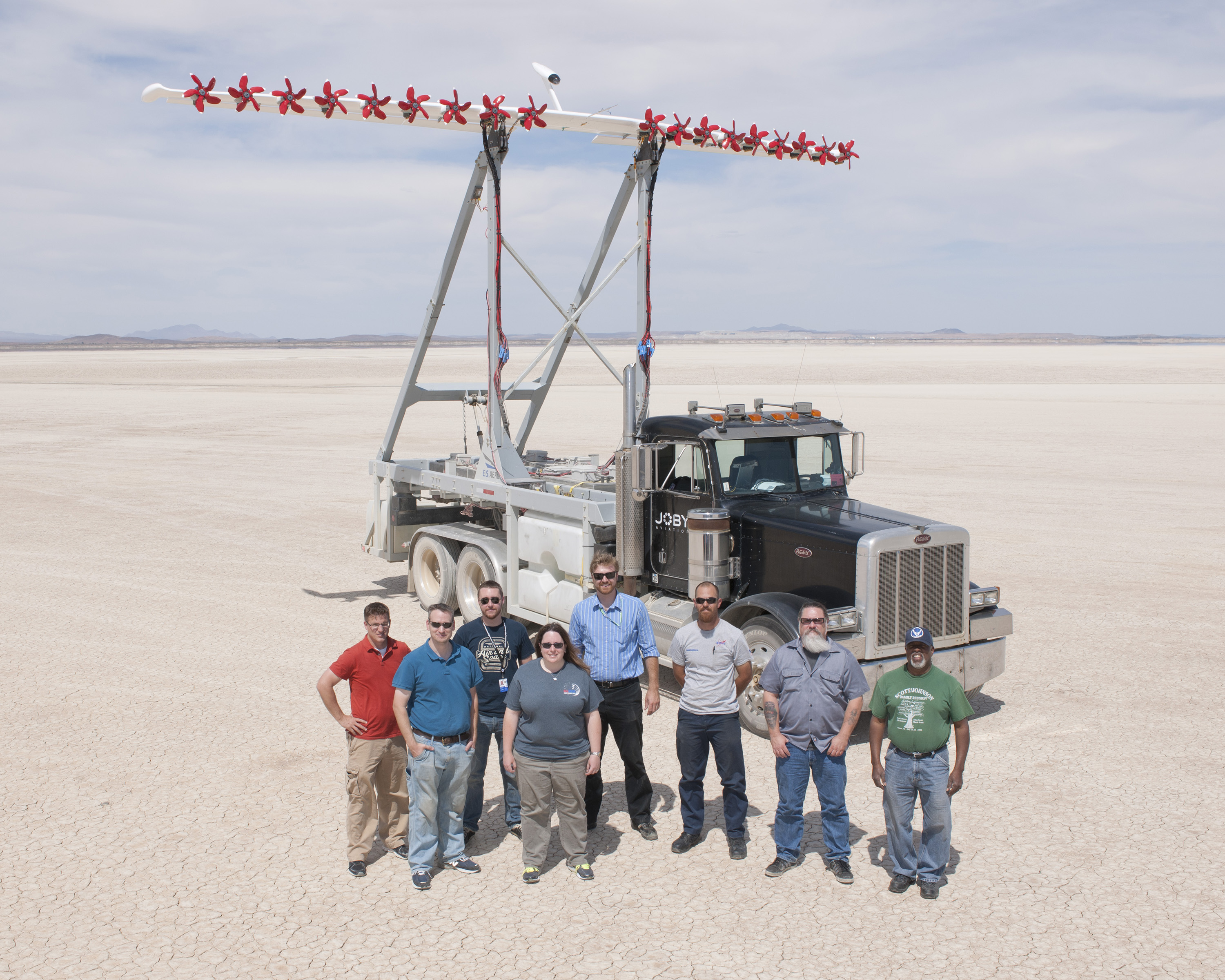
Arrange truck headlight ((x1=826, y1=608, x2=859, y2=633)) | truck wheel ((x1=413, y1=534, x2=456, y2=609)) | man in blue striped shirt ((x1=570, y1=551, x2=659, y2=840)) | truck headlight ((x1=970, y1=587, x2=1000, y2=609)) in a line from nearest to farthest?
1. man in blue striped shirt ((x1=570, y1=551, x2=659, y2=840))
2. truck headlight ((x1=826, y1=608, x2=859, y2=633))
3. truck headlight ((x1=970, y1=587, x2=1000, y2=609))
4. truck wheel ((x1=413, y1=534, x2=456, y2=609))

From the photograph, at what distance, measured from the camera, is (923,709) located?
5.88 metres

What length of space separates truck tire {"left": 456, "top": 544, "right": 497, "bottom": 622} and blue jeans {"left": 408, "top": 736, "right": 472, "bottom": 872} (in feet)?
18.4

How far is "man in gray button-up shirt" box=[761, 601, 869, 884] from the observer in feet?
20.2

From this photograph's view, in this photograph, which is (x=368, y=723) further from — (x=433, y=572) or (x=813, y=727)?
(x=433, y=572)

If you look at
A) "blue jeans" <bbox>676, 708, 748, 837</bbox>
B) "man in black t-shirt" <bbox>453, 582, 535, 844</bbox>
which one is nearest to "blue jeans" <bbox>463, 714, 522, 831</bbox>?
"man in black t-shirt" <bbox>453, 582, 535, 844</bbox>

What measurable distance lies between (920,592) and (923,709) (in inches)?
108

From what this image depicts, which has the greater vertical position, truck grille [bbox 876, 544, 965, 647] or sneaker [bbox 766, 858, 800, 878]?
truck grille [bbox 876, 544, 965, 647]

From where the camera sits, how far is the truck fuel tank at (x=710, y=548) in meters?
9.03

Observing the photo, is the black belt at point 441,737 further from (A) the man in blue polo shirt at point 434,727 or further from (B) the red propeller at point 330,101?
(B) the red propeller at point 330,101

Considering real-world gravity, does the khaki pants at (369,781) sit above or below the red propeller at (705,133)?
below

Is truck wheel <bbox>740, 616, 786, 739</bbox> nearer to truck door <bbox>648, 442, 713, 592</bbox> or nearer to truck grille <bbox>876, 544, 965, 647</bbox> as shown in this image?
truck grille <bbox>876, 544, 965, 647</bbox>

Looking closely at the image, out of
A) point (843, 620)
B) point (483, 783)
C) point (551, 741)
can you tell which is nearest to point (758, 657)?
point (843, 620)

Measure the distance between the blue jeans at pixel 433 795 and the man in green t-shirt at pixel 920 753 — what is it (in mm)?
2327

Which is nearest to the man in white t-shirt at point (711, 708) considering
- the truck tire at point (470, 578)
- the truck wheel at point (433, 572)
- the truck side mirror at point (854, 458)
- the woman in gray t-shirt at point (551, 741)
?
the woman in gray t-shirt at point (551, 741)
